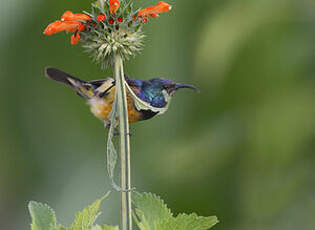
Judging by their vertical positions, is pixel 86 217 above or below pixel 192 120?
below

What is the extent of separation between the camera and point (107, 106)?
30cm

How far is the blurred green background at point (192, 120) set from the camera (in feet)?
4.10

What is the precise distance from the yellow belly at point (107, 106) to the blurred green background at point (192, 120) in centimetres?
91

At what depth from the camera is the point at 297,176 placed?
4.07 ft

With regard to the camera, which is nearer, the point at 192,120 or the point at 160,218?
the point at 160,218

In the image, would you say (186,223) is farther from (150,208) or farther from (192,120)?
(192,120)

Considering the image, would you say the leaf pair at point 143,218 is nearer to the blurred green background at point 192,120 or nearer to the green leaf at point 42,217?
the green leaf at point 42,217

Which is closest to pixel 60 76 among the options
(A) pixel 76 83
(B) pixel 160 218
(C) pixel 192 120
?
(A) pixel 76 83

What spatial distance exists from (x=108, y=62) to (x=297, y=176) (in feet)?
3.43

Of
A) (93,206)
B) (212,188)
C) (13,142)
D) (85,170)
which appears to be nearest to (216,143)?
A: (212,188)

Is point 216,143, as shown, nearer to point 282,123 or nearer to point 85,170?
point 282,123

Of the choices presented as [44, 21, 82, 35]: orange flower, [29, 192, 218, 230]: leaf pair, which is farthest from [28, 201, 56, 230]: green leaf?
[44, 21, 82, 35]: orange flower

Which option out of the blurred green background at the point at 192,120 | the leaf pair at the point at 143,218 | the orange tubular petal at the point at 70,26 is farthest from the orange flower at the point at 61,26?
the blurred green background at the point at 192,120

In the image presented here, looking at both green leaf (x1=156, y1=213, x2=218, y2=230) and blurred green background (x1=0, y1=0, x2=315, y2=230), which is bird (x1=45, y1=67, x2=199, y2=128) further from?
blurred green background (x1=0, y1=0, x2=315, y2=230)
